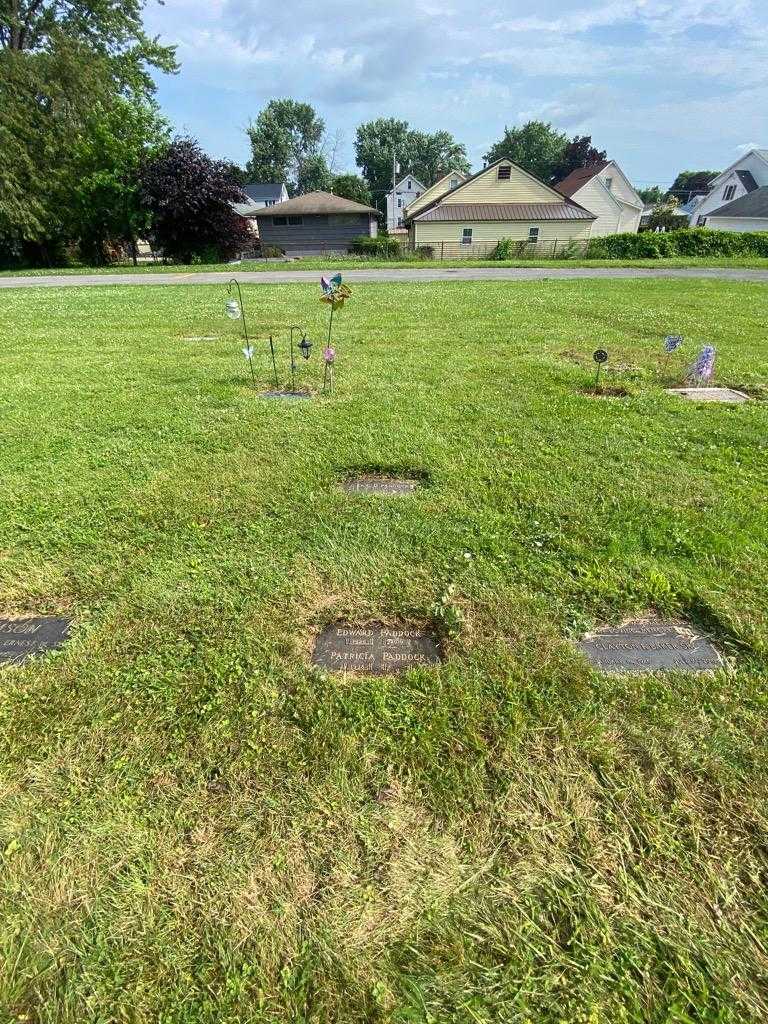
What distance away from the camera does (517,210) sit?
2905cm

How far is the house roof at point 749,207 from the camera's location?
35.0 m

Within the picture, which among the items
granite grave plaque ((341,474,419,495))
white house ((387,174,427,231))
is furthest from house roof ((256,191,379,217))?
granite grave plaque ((341,474,419,495))

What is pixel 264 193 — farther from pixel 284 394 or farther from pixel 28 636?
pixel 28 636

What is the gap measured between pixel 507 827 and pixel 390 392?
4.04 metres

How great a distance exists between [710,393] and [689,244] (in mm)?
23154

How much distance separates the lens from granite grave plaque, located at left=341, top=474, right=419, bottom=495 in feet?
10.2

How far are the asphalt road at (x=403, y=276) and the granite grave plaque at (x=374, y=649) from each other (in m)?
14.6

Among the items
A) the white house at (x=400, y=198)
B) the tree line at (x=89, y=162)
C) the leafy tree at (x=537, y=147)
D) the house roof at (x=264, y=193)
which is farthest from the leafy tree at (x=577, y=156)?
the tree line at (x=89, y=162)

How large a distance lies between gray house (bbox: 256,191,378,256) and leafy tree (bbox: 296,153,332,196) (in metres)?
34.3

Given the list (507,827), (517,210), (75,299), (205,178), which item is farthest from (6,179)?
(507,827)

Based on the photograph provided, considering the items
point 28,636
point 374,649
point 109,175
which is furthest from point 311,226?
point 374,649

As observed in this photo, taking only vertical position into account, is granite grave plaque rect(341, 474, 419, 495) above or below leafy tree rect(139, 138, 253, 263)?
below

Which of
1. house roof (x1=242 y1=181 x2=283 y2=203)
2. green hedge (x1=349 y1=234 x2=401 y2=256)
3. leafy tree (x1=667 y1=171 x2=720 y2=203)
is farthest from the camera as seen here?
leafy tree (x1=667 y1=171 x2=720 y2=203)

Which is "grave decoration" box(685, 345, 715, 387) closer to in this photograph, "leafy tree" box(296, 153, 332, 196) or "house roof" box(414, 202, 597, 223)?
"house roof" box(414, 202, 597, 223)
